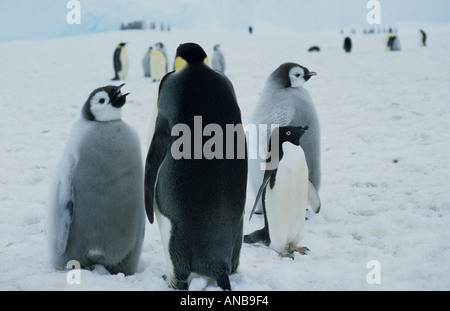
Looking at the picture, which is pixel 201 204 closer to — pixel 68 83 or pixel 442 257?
pixel 442 257

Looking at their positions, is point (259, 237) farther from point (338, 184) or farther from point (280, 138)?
point (338, 184)

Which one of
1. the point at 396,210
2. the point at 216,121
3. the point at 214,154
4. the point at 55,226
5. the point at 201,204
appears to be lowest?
the point at 396,210

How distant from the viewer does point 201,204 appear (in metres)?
1.96

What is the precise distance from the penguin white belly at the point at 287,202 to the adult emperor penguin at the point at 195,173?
0.75 metres

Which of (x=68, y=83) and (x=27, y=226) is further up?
(x=68, y=83)

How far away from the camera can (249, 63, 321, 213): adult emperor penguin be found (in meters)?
3.47

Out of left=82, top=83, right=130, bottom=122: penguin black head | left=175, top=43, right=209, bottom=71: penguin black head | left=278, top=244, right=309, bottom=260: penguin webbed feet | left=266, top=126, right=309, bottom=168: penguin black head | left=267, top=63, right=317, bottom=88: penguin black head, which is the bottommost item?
left=278, top=244, right=309, bottom=260: penguin webbed feet

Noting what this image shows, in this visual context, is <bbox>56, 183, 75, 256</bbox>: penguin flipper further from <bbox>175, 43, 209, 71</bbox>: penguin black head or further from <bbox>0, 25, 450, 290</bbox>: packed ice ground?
<bbox>175, 43, 209, 71</bbox>: penguin black head

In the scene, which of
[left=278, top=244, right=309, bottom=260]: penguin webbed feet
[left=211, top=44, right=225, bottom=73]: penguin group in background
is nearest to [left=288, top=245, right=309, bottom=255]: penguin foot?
[left=278, top=244, right=309, bottom=260]: penguin webbed feet

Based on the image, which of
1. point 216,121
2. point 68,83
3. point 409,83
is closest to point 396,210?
point 216,121

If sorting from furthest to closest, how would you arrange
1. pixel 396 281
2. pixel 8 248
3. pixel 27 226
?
pixel 27 226 < pixel 8 248 < pixel 396 281

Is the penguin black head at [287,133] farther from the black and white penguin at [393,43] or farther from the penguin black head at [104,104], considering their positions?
the black and white penguin at [393,43]

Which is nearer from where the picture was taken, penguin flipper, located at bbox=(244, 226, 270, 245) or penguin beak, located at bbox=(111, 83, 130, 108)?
penguin beak, located at bbox=(111, 83, 130, 108)
